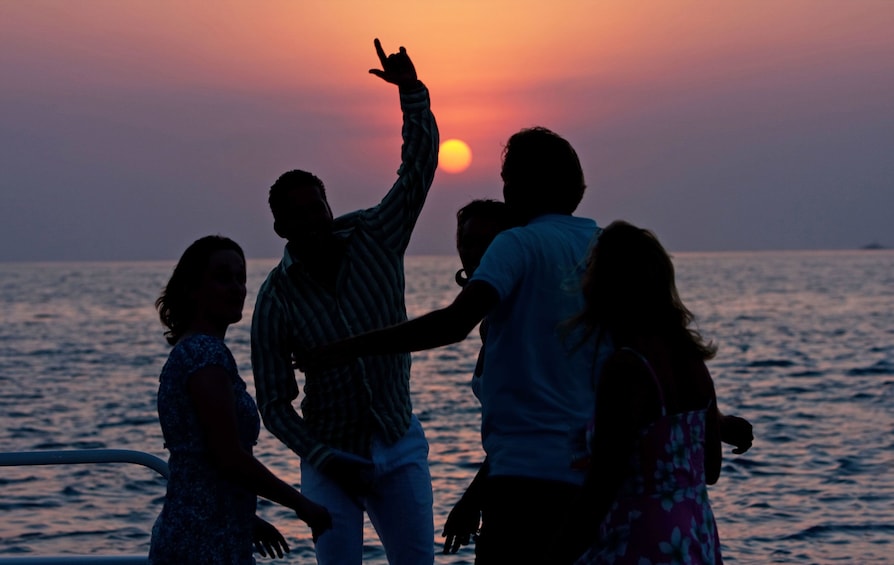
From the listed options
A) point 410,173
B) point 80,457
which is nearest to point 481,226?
point 410,173

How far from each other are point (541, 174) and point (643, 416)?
0.90m

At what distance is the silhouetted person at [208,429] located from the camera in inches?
138

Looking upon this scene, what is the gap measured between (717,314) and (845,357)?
25886 mm

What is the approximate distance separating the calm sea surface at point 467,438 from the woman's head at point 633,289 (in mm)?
7737

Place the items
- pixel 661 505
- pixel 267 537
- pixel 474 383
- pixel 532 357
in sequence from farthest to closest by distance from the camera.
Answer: pixel 474 383 < pixel 267 537 < pixel 532 357 < pixel 661 505

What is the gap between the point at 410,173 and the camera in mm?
4414

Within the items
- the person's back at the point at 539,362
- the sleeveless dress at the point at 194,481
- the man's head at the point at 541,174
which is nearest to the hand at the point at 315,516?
the sleeveless dress at the point at 194,481

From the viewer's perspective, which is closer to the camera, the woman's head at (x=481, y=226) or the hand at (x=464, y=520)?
the hand at (x=464, y=520)

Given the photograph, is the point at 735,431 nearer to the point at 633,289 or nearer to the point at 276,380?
the point at 633,289

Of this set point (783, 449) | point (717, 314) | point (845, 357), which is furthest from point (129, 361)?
point (717, 314)

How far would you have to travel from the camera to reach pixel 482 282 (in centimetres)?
332

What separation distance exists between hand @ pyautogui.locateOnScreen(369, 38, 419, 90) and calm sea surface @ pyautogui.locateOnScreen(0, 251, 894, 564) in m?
6.93

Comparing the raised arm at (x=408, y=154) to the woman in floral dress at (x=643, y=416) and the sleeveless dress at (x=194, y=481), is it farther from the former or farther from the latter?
the woman in floral dress at (x=643, y=416)

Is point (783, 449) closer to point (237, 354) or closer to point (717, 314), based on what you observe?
point (237, 354)
